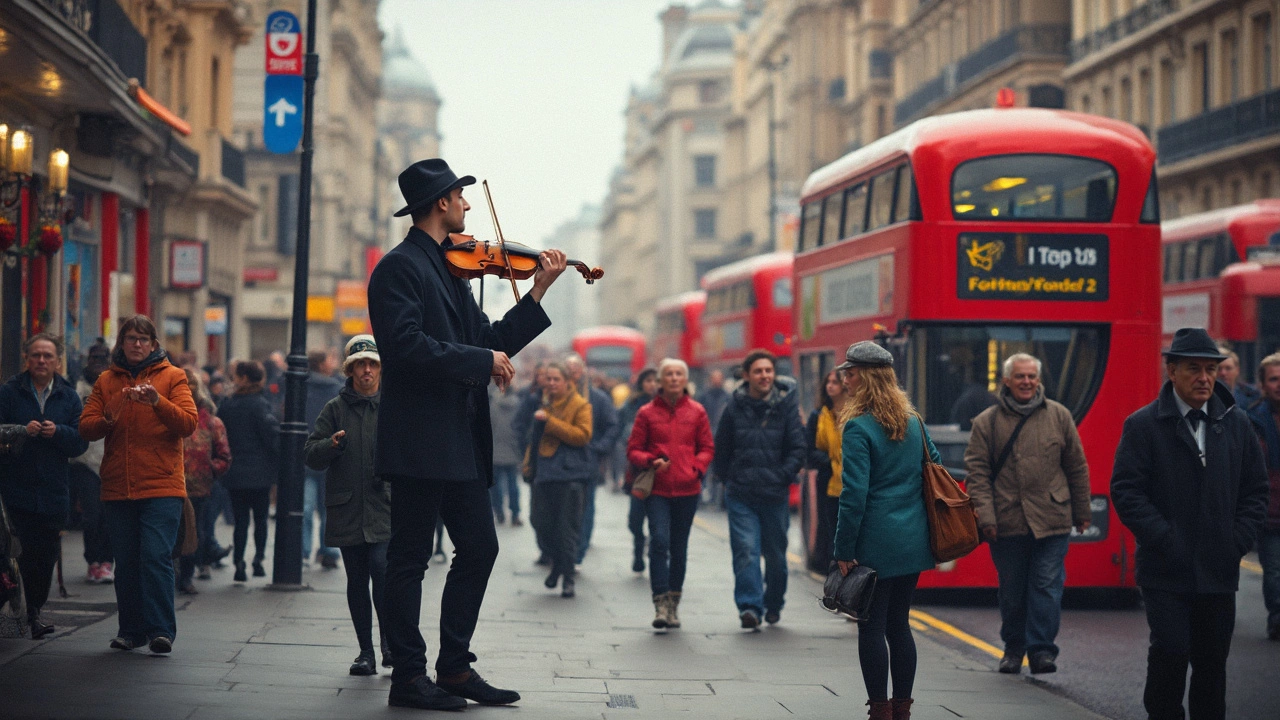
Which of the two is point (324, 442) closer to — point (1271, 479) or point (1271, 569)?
point (1271, 569)

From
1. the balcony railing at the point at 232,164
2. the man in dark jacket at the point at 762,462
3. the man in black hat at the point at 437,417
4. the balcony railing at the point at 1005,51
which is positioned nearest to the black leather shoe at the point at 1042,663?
the man in dark jacket at the point at 762,462

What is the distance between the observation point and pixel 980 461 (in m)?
10.8

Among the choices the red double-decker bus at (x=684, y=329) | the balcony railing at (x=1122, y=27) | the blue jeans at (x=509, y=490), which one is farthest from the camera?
the balcony railing at (x=1122, y=27)

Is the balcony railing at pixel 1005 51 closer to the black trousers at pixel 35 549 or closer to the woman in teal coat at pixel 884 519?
the black trousers at pixel 35 549

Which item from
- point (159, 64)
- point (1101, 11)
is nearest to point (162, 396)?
point (159, 64)

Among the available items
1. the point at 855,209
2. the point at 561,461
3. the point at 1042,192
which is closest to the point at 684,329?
the point at 855,209

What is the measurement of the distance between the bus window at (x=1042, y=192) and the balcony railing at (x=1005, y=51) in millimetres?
33068

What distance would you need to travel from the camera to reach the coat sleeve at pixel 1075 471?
1048 cm

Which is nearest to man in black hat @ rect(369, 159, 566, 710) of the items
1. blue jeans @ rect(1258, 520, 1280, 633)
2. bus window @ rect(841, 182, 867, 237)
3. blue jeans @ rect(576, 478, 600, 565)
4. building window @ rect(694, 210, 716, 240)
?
blue jeans @ rect(1258, 520, 1280, 633)

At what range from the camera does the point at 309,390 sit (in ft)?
52.3

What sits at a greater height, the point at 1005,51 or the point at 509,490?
the point at 1005,51

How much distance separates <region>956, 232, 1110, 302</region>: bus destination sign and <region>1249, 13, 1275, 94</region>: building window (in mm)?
23457

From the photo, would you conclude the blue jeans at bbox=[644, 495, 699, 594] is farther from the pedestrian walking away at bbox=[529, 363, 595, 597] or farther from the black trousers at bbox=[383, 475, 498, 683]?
the black trousers at bbox=[383, 475, 498, 683]

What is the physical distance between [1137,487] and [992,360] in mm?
6321
